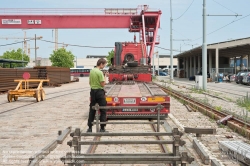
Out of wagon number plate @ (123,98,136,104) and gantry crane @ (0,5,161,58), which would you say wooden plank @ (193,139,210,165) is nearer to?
wagon number plate @ (123,98,136,104)

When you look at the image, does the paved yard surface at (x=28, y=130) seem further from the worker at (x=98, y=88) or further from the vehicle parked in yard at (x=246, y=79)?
the vehicle parked in yard at (x=246, y=79)

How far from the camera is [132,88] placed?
13.1m

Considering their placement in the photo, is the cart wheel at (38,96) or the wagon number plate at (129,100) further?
the cart wheel at (38,96)

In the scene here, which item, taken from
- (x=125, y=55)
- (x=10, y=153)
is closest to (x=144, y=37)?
(x=125, y=55)

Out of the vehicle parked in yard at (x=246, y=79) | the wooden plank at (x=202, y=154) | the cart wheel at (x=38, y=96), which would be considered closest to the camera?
the wooden plank at (x=202, y=154)

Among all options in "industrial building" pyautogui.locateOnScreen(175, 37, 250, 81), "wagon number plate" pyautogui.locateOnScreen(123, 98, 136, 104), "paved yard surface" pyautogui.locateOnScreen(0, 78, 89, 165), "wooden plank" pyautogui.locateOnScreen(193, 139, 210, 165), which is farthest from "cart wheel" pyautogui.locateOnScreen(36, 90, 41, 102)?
"industrial building" pyautogui.locateOnScreen(175, 37, 250, 81)

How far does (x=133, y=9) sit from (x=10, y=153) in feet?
110

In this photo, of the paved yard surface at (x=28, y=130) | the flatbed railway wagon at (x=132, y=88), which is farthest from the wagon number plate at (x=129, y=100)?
the paved yard surface at (x=28, y=130)

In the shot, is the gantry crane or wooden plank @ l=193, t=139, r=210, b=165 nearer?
wooden plank @ l=193, t=139, r=210, b=165

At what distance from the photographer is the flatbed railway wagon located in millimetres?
10789

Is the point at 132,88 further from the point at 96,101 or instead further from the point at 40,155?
the point at 40,155

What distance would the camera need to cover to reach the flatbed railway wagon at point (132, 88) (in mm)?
10789

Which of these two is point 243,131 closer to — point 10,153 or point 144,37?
point 10,153

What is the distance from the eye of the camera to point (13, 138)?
340 inches
